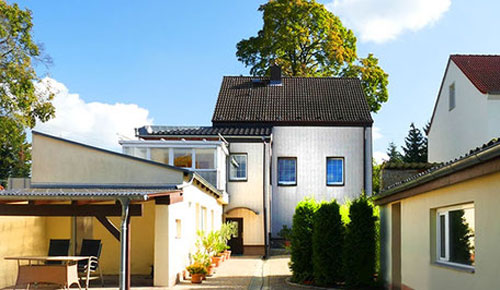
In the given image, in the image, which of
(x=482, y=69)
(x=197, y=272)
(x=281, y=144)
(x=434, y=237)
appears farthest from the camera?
(x=281, y=144)

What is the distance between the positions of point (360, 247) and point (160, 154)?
436 inches

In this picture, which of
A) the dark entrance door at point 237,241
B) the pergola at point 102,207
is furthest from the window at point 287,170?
the pergola at point 102,207

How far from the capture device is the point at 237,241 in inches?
1098

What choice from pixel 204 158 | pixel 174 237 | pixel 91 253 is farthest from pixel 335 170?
pixel 91 253

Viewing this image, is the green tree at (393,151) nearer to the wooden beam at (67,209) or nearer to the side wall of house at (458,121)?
the side wall of house at (458,121)

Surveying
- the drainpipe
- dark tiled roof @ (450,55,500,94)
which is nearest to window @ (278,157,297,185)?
dark tiled roof @ (450,55,500,94)

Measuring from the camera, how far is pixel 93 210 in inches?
484

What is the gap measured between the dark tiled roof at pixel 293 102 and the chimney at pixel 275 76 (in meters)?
0.22

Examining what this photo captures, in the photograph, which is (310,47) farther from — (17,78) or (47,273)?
(47,273)

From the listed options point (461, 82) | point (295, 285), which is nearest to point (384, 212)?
point (295, 285)

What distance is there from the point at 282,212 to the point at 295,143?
11.0 ft

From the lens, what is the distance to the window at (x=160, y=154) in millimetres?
23734

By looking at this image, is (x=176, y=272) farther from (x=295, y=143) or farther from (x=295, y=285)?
(x=295, y=143)

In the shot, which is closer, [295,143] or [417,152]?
[295,143]
